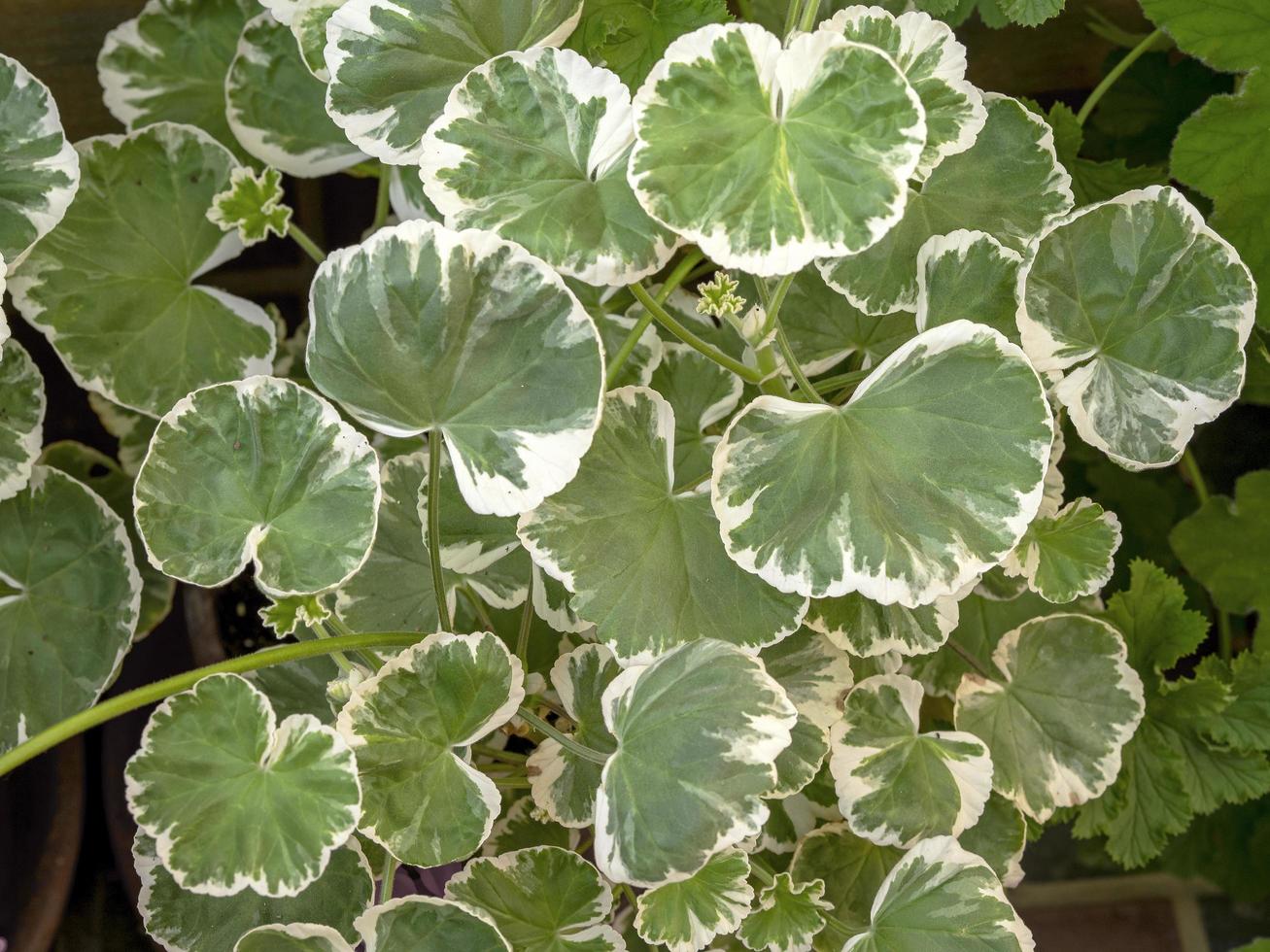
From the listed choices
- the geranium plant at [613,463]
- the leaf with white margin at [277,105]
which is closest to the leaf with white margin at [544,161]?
the geranium plant at [613,463]

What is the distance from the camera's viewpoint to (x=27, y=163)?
80 cm

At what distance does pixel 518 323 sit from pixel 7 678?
1.84 ft

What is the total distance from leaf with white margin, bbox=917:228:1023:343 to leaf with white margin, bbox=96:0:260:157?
26.4 inches

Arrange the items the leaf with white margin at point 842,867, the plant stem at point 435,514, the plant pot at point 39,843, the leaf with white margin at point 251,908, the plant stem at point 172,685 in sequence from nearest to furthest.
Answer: the plant stem at point 172,685 < the plant stem at point 435,514 < the leaf with white margin at point 251,908 < the leaf with white margin at point 842,867 < the plant pot at point 39,843

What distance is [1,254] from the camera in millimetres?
773

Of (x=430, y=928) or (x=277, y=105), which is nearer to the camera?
(x=430, y=928)

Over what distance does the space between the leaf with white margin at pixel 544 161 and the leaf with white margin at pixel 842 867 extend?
525 mm

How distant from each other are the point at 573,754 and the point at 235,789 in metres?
0.25

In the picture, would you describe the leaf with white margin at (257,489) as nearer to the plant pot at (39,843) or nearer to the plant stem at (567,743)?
the plant stem at (567,743)

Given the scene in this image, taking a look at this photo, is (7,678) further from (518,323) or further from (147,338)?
(518,323)

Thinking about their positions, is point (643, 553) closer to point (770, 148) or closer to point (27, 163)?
point (770, 148)

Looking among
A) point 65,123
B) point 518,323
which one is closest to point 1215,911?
point 518,323

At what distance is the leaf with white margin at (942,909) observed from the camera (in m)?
0.78

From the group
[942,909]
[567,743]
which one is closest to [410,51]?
[567,743]
